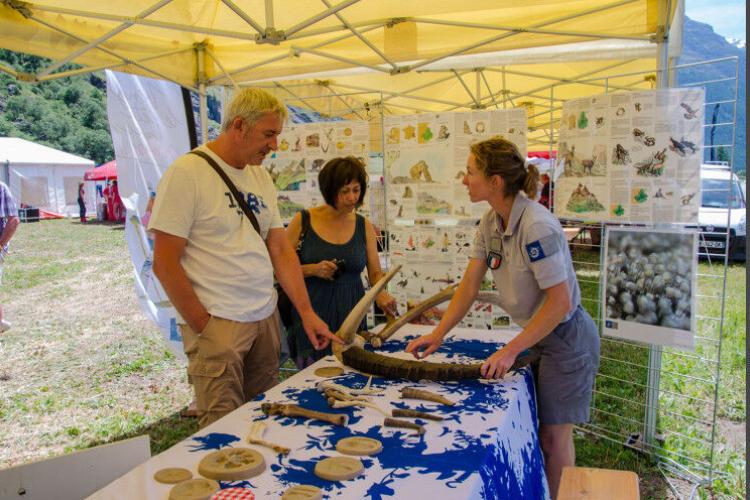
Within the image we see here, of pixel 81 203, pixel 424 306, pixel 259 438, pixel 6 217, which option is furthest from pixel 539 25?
pixel 81 203

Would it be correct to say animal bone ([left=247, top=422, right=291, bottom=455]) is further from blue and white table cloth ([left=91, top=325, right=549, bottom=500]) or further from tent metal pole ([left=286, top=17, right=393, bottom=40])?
tent metal pole ([left=286, top=17, right=393, bottom=40])

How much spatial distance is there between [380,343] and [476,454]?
944 millimetres

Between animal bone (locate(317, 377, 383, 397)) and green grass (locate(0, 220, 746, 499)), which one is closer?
animal bone (locate(317, 377, 383, 397))

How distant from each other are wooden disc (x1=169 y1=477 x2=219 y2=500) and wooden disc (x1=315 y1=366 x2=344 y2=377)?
0.80 metres

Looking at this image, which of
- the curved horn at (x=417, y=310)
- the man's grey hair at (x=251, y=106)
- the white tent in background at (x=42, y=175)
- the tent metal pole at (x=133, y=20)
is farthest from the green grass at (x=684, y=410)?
the white tent in background at (x=42, y=175)

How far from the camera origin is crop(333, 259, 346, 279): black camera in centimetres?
266

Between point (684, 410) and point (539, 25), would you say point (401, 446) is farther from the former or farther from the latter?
point (684, 410)

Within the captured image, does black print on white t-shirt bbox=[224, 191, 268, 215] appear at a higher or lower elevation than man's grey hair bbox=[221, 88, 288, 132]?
lower

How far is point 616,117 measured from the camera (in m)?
2.97

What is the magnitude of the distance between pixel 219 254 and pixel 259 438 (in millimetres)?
679

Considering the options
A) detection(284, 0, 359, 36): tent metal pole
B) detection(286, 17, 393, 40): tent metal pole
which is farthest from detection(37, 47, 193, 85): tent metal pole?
detection(284, 0, 359, 36): tent metal pole

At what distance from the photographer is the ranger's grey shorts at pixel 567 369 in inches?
81.4

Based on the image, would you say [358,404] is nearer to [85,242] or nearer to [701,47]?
[85,242]

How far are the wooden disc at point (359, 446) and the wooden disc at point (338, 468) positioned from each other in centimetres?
4
